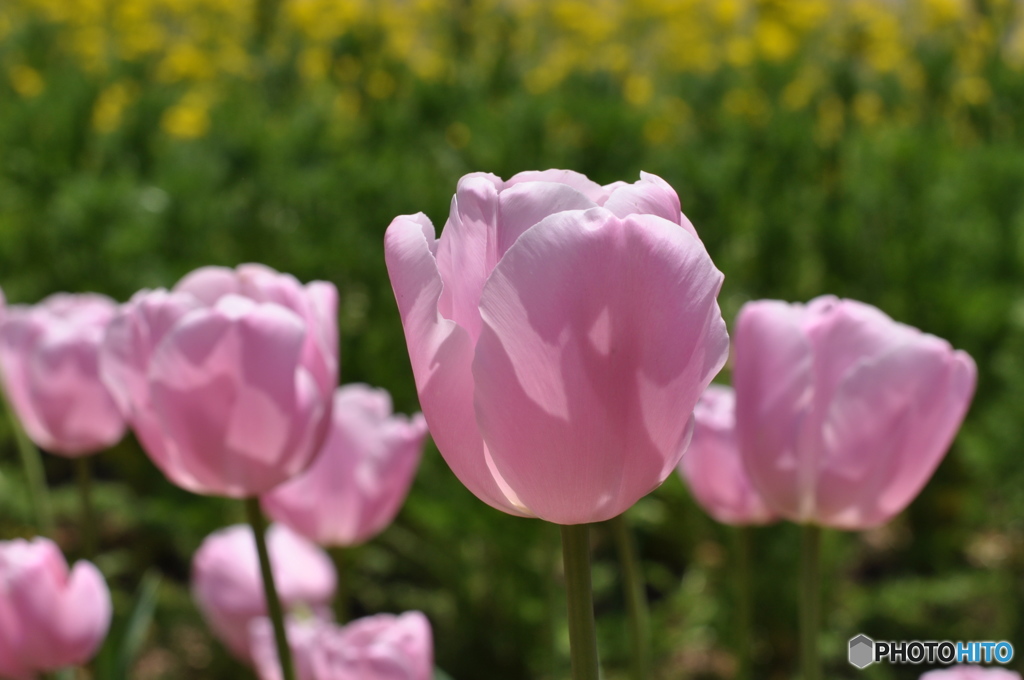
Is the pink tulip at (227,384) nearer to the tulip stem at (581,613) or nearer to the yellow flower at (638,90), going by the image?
the tulip stem at (581,613)

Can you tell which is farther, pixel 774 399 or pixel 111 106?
pixel 111 106

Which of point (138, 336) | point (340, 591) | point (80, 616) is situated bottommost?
point (340, 591)

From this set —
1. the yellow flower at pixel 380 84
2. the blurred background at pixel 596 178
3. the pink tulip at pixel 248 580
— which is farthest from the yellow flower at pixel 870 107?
the pink tulip at pixel 248 580

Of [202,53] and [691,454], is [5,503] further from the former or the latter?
[202,53]

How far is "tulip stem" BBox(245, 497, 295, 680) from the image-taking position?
64cm

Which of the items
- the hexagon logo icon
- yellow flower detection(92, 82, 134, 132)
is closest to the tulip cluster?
the hexagon logo icon

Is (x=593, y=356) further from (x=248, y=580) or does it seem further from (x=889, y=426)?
(x=248, y=580)

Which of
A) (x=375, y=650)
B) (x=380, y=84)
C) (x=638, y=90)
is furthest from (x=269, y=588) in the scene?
(x=638, y=90)

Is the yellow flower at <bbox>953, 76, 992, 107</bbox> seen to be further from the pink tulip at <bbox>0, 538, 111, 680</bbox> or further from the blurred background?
the pink tulip at <bbox>0, 538, 111, 680</bbox>

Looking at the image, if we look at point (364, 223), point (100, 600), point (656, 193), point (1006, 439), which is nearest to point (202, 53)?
point (364, 223)

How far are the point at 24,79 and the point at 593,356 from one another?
423cm

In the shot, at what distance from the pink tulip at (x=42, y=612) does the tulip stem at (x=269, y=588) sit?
212 mm

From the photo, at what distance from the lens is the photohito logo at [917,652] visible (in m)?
0.77

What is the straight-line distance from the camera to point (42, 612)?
78cm
